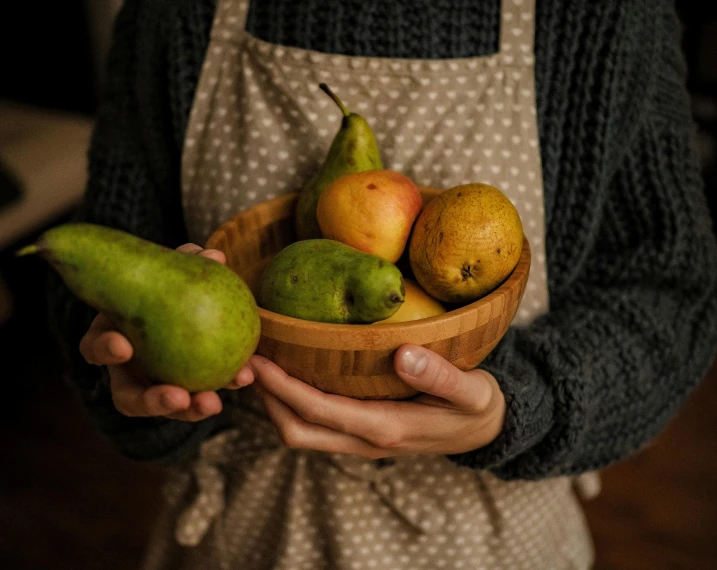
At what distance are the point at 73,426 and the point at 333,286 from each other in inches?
63.5

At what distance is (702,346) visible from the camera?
0.67 metres

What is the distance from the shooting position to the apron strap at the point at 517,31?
1.98 feet

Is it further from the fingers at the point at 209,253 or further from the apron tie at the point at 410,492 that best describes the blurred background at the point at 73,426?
the fingers at the point at 209,253

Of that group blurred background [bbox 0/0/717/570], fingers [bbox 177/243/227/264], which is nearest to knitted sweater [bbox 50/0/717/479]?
fingers [bbox 177/243/227/264]

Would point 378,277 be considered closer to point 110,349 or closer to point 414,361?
point 414,361

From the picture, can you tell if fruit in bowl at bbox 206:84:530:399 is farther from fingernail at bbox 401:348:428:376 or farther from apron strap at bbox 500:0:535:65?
apron strap at bbox 500:0:535:65

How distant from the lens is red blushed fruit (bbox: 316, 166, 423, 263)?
484 millimetres

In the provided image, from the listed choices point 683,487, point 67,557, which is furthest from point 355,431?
point 683,487

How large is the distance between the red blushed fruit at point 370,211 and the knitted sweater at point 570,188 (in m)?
0.15

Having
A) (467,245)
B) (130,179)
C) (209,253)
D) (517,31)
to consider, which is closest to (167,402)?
(209,253)

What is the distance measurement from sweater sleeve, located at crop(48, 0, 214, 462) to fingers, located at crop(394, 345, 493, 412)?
0.99 ft

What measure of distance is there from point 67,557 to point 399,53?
1359 millimetres

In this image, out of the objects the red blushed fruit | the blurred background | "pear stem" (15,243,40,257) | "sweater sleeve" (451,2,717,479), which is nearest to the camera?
"pear stem" (15,243,40,257)

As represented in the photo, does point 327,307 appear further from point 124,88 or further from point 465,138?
point 124,88
